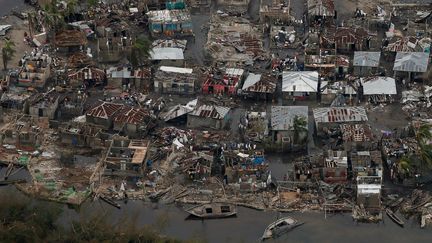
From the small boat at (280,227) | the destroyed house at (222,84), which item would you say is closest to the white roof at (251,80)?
the destroyed house at (222,84)

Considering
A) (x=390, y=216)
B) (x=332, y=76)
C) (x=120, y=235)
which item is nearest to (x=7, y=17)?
(x=332, y=76)

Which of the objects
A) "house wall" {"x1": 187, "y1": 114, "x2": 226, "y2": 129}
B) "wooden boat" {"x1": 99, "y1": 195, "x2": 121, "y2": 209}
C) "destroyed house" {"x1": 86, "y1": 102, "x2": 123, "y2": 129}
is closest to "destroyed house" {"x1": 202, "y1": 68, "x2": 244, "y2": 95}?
"house wall" {"x1": 187, "y1": 114, "x2": 226, "y2": 129}

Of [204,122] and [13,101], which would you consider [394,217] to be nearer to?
[204,122]

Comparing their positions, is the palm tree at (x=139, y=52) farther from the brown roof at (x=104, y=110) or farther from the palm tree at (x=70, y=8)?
the palm tree at (x=70, y=8)

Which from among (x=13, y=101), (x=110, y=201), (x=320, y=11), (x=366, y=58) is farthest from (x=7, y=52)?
(x=366, y=58)

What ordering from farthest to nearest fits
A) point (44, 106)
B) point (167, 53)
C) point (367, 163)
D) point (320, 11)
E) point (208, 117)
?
point (320, 11) < point (167, 53) < point (44, 106) < point (208, 117) < point (367, 163)

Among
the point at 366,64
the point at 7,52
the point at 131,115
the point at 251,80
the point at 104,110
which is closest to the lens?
the point at 131,115

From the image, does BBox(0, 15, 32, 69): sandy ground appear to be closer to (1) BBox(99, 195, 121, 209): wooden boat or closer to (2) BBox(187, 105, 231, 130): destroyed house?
(2) BBox(187, 105, 231, 130): destroyed house
